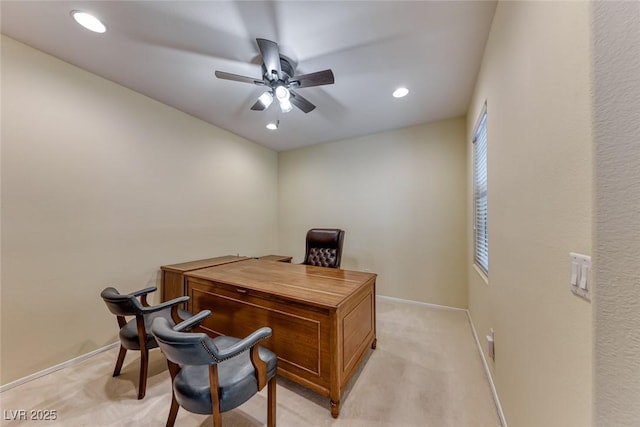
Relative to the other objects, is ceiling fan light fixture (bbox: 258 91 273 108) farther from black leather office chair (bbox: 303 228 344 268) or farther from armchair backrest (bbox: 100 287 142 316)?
armchair backrest (bbox: 100 287 142 316)

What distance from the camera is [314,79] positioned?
186 centimetres

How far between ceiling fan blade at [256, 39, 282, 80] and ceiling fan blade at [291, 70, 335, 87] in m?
0.17


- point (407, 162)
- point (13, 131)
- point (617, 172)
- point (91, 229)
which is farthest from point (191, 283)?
point (407, 162)

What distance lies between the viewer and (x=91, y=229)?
7.38ft

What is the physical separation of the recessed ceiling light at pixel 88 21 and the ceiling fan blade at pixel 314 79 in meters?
1.49


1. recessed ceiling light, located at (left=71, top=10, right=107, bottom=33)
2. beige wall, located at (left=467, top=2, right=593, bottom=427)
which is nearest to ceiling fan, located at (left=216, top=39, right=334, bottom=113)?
recessed ceiling light, located at (left=71, top=10, right=107, bottom=33)

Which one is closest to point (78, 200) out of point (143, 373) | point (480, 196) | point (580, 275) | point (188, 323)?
point (143, 373)

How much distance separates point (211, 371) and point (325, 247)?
7.27ft

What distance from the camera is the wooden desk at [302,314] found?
1.55 m

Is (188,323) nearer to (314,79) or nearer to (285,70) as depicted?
(314,79)

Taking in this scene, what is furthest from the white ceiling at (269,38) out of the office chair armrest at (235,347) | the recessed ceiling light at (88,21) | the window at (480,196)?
the office chair armrest at (235,347)

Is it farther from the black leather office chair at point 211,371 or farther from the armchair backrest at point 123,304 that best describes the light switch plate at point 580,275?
the armchair backrest at point 123,304

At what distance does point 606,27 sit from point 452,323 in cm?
309

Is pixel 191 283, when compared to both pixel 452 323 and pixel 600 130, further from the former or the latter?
pixel 452 323
